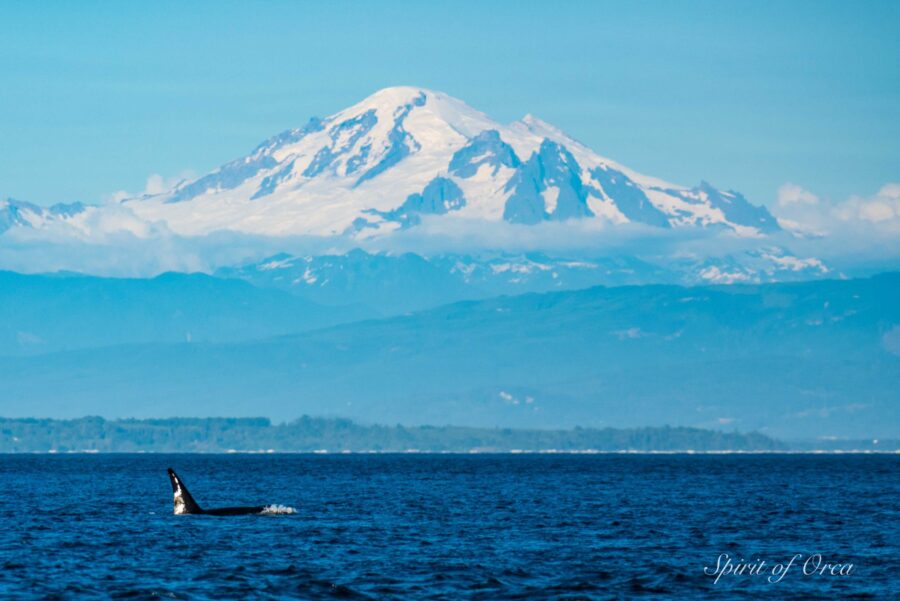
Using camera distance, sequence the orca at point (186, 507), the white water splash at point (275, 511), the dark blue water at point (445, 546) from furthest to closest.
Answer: the white water splash at point (275, 511), the orca at point (186, 507), the dark blue water at point (445, 546)

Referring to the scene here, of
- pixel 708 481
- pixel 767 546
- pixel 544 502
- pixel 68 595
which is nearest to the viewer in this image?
pixel 68 595

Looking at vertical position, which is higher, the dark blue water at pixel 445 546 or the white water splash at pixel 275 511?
the white water splash at pixel 275 511

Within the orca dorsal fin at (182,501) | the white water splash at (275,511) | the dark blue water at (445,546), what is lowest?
the dark blue water at (445,546)

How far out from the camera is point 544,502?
137500mm

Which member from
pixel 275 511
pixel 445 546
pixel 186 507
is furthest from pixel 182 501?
pixel 445 546

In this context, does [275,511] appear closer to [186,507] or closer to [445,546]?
[186,507]

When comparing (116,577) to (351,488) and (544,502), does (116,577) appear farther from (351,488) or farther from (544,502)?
(351,488)

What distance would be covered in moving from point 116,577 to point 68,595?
5.80 meters

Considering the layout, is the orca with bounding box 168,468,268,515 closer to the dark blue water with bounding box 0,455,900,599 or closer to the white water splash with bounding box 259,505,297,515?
the white water splash with bounding box 259,505,297,515

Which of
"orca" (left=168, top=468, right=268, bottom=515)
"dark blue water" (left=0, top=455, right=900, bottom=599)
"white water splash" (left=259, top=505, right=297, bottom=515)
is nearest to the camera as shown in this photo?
"dark blue water" (left=0, top=455, right=900, bottom=599)

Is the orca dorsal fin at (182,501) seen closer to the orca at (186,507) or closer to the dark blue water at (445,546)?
the orca at (186,507)

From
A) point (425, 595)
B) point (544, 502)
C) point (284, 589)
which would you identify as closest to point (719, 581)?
point (425, 595)

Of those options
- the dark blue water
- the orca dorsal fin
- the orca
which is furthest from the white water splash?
the orca dorsal fin

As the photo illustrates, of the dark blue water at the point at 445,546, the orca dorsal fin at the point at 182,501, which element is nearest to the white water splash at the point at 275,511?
the dark blue water at the point at 445,546
